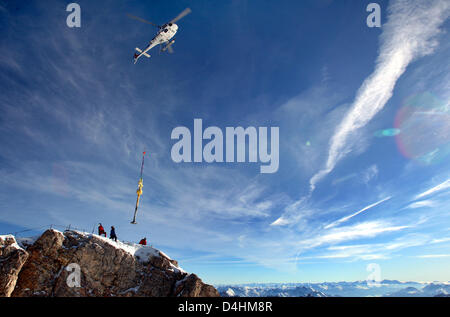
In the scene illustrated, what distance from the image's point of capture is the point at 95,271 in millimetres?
44406

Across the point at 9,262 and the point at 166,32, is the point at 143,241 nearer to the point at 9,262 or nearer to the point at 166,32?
the point at 9,262

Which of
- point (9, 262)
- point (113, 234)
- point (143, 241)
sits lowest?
point (9, 262)

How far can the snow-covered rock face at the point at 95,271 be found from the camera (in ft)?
130

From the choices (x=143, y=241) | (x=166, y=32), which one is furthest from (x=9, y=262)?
(x=166, y=32)

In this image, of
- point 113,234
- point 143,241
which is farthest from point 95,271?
point 143,241

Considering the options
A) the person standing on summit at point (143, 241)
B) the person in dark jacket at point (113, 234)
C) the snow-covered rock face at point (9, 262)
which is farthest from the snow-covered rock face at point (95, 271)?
the person standing on summit at point (143, 241)

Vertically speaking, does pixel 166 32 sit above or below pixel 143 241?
above

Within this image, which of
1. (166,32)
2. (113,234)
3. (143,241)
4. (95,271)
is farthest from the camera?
(166,32)

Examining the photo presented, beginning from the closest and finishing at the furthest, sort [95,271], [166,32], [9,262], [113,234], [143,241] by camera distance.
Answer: [9,262], [95,271], [113,234], [143,241], [166,32]

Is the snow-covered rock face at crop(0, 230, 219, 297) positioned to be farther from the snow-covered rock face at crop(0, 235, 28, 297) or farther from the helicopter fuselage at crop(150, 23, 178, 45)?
the helicopter fuselage at crop(150, 23, 178, 45)

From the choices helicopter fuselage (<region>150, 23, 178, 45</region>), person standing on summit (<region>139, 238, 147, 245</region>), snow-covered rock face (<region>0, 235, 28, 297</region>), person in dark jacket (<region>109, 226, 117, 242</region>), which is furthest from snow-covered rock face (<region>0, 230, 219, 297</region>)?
helicopter fuselage (<region>150, 23, 178, 45</region>)

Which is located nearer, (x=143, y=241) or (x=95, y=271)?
(x=95, y=271)

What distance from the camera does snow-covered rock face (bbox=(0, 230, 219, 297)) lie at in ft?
130
